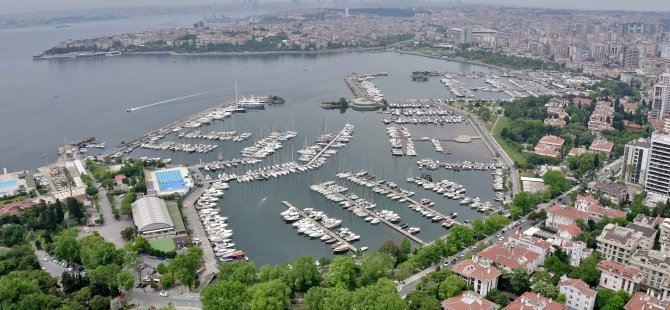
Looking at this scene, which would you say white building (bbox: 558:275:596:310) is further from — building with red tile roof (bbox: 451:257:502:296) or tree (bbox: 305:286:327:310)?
tree (bbox: 305:286:327:310)

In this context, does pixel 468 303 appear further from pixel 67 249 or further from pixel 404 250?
pixel 67 249

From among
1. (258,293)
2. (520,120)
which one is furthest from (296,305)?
(520,120)

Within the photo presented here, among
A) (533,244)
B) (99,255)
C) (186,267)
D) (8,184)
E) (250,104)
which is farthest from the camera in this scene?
(250,104)

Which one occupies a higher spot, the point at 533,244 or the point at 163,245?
the point at 533,244

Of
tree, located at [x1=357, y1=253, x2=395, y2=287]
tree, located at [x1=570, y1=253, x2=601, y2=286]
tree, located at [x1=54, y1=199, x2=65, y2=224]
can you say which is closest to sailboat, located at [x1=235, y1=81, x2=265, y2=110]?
tree, located at [x1=54, y1=199, x2=65, y2=224]

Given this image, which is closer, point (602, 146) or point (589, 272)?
point (589, 272)

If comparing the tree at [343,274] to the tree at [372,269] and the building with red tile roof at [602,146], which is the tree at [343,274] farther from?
the building with red tile roof at [602,146]

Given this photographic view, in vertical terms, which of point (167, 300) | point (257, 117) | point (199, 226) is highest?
point (257, 117)

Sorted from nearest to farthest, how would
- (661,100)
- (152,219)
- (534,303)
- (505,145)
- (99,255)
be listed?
(534,303)
(99,255)
(152,219)
(505,145)
(661,100)

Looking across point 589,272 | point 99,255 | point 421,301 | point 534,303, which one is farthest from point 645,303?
point 99,255
